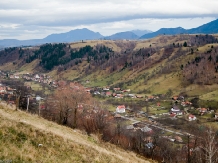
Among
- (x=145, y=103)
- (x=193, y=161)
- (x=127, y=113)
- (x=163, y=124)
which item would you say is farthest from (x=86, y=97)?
(x=145, y=103)

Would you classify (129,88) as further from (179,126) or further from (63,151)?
(63,151)

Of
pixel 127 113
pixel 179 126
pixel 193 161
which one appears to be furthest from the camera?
pixel 127 113

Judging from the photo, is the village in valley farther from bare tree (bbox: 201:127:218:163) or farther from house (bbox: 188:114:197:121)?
bare tree (bbox: 201:127:218:163)

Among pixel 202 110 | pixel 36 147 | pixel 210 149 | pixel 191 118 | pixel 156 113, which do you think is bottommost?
pixel 156 113

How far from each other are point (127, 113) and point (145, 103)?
826 inches

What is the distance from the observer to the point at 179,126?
4195 inches

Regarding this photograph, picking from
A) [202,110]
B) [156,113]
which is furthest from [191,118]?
[156,113]

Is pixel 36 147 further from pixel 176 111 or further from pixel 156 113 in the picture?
pixel 176 111

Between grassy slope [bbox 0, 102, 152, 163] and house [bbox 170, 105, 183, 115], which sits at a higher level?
grassy slope [bbox 0, 102, 152, 163]

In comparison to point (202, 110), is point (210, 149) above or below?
above

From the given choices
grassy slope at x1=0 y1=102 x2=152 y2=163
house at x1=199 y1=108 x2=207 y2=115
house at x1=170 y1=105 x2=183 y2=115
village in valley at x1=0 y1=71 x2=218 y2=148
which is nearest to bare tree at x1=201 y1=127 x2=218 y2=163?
grassy slope at x1=0 y1=102 x2=152 y2=163

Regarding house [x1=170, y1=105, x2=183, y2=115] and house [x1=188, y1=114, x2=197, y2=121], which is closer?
house [x1=188, y1=114, x2=197, y2=121]

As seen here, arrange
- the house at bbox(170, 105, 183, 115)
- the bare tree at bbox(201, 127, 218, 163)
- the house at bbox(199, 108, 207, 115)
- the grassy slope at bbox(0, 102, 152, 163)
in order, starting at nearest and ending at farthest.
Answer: the grassy slope at bbox(0, 102, 152, 163), the bare tree at bbox(201, 127, 218, 163), the house at bbox(199, 108, 207, 115), the house at bbox(170, 105, 183, 115)

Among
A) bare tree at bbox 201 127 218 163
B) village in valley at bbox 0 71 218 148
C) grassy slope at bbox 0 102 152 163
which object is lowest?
village in valley at bbox 0 71 218 148
